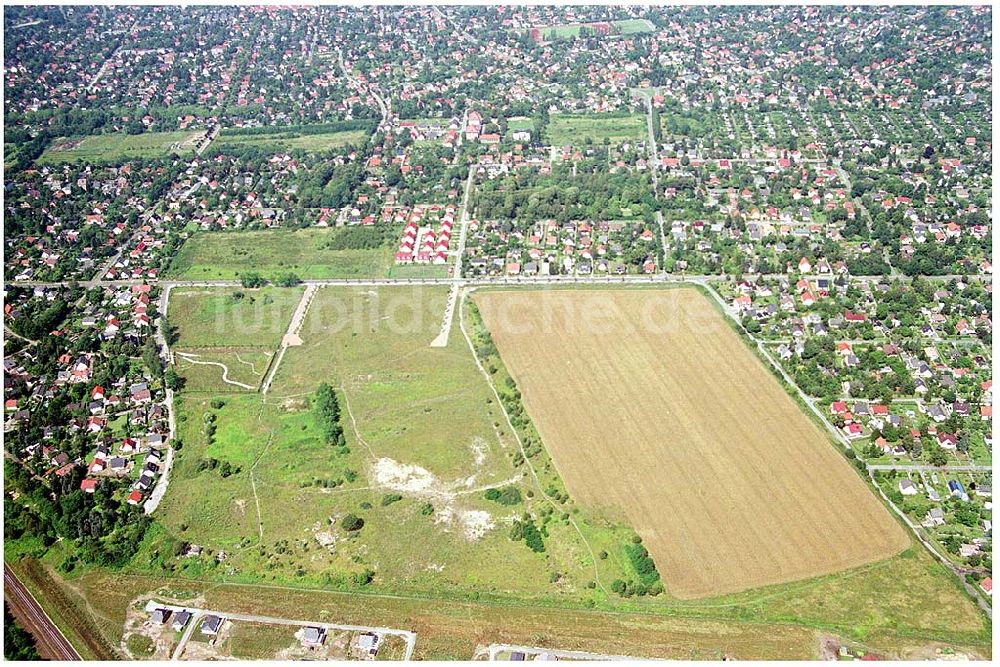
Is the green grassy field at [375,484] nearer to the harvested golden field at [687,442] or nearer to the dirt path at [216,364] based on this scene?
the dirt path at [216,364]

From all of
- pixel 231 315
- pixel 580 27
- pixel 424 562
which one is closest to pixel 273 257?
pixel 231 315

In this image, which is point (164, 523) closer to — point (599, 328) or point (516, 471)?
point (516, 471)

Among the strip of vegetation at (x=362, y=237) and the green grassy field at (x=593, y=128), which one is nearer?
the strip of vegetation at (x=362, y=237)

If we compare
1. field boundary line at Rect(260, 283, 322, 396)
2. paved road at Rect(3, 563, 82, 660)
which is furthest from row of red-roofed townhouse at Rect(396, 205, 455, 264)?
paved road at Rect(3, 563, 82, 660)

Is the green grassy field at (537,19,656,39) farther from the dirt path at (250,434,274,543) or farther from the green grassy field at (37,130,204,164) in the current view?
the dirt path at (250,434,274,543)

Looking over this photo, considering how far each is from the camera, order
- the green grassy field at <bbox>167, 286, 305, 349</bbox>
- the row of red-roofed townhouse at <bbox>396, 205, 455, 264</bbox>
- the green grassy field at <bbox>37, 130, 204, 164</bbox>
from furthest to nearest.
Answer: the green grassy field at <bbox>37, 130, 204, 164</bbox>, the row of red-roofed townhouse at <bbox>396, 205, 455, 264</bbox>, the green grassy field at <bbox>167, 286, 305, 349</bbox>

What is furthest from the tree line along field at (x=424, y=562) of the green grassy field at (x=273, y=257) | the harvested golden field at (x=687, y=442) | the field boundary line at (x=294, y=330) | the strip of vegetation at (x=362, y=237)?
the strip of vegetation at (x=362, y=237)
